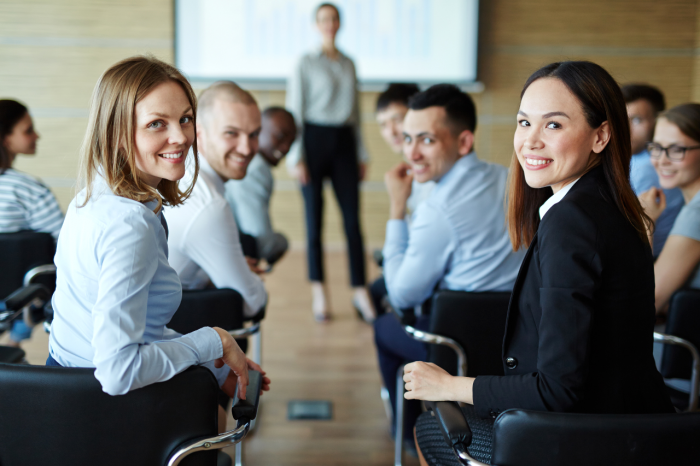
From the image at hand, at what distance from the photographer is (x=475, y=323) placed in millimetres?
1628

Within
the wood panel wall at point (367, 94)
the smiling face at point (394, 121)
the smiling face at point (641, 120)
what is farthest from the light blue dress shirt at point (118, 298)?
the wood panel wall at point (367, 94)

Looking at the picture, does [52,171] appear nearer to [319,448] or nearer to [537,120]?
[319,448]

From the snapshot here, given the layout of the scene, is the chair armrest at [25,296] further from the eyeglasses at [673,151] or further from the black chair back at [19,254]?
the eyeglasses at [673,151]

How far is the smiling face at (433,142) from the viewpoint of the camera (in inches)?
86.6

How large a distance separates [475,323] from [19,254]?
1654 mm

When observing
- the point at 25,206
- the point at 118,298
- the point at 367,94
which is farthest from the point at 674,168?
the point at 367,94

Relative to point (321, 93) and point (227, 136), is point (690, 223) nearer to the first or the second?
point (227, 136)

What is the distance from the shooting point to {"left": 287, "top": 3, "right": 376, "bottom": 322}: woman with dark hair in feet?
12.6

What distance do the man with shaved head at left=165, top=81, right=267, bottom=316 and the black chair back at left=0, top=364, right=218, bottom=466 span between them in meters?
0.79

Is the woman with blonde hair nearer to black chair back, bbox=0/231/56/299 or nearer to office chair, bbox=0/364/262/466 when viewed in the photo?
office chair, bbox=0/364/262/466

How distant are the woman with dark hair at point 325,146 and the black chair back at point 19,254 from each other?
192 centimetres

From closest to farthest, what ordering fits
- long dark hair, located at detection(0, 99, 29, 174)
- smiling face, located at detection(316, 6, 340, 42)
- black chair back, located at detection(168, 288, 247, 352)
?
black chair back, located at detection(168, 288, 247, 352) → long dark hair, located at detection(0, 99, 29, 174) → smiling face, located at detection(316, 6, 340, 42)

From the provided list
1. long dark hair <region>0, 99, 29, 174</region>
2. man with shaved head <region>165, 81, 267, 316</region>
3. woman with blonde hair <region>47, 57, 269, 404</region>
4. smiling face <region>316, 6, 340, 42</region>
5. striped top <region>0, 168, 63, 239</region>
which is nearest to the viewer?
woman with blonde hair <region>47, 57, 269, 404</region>

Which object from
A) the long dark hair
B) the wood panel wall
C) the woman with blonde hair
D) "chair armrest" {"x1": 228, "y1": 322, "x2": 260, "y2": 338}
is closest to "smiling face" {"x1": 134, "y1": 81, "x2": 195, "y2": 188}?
the woman with blonde hair
